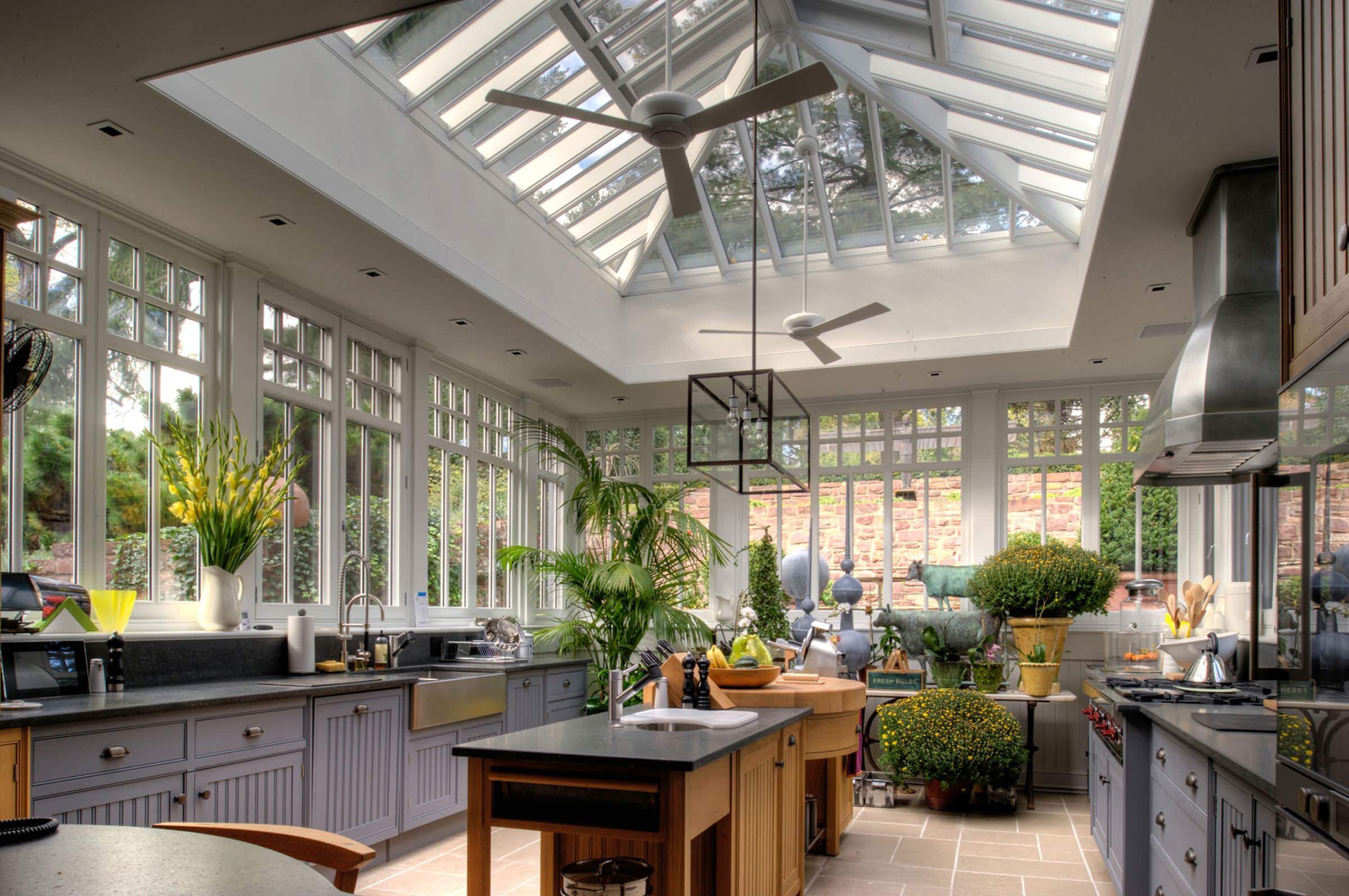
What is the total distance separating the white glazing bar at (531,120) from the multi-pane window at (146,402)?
2040 millimetres

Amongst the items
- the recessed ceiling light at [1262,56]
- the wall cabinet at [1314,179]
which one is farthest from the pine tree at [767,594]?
the wall cabinet at [1314,179]

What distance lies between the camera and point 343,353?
23.3 feet

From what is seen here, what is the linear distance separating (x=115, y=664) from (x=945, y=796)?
5191mm

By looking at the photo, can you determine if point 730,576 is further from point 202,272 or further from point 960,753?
point 202,272

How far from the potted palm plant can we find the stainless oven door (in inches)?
217

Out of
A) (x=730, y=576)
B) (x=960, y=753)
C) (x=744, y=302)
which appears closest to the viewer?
(x=960, y=753)

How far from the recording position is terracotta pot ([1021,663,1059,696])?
761 cm

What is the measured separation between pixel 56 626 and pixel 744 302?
232 inches

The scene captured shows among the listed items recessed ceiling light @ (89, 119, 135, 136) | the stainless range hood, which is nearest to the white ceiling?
recessed ceiling light @ (89, 119, 135, 136)

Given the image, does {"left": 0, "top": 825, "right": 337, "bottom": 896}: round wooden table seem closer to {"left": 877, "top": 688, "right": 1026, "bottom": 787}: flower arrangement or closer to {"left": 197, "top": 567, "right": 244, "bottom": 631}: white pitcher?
{"left": 197, "top": 567, "right": 244, "bottom": 631}: white pitcher

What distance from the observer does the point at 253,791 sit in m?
4.63

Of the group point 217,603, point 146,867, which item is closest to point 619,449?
point 217,603

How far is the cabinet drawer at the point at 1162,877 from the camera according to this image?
3.78 m

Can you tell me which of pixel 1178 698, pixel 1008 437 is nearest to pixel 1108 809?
pixel 1178 698
